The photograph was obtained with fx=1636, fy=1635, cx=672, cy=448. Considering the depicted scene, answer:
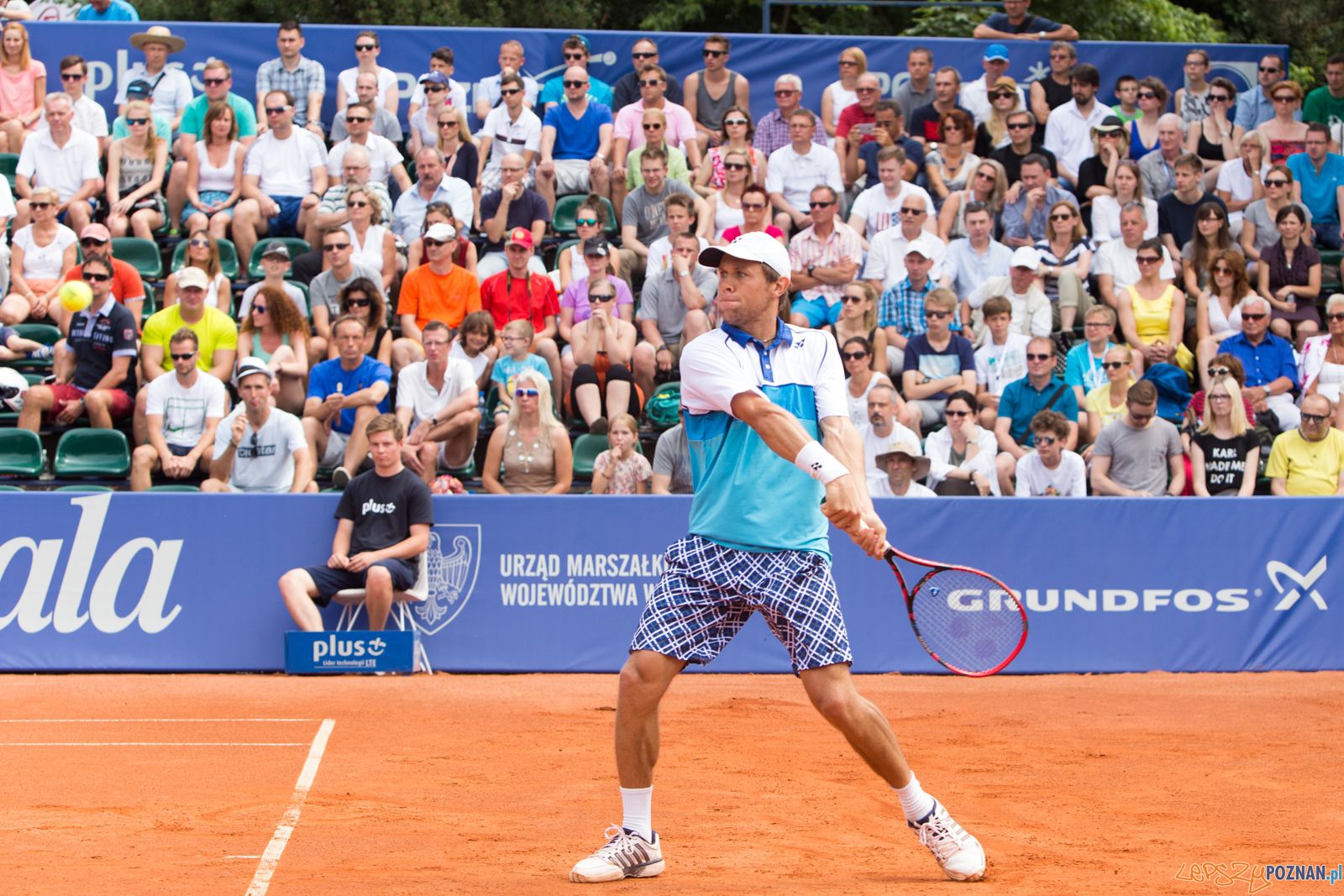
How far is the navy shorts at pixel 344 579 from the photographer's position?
35.6ft

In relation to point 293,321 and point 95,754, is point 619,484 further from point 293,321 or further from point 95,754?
point 95,754

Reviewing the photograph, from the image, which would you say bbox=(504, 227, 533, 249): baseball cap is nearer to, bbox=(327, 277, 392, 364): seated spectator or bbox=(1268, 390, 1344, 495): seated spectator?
bbox=(327, 277, 392, 364): seated spectator

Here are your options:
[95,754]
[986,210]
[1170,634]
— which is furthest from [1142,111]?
[95,754]

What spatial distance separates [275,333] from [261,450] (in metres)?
1.47

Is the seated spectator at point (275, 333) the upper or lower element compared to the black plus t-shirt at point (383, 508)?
upper

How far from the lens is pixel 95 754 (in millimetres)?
8086

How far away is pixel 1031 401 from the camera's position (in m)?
12.8

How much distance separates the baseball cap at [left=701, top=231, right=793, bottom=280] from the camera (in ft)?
18.0

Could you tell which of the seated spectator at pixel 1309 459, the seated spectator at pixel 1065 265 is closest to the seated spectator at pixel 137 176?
the seated spectator at pixel 1065 265

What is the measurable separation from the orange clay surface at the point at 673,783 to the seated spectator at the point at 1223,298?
4160 millimetres

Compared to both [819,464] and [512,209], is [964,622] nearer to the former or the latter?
[819,464]

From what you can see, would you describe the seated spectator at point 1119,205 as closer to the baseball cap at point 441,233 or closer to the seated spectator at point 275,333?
the baseball cap at point 441,233

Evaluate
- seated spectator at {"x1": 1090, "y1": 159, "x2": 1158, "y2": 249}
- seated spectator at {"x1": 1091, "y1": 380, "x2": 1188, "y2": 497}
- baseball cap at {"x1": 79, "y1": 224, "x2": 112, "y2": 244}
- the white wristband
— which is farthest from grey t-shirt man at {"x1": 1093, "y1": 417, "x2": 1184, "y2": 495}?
baseball cap at {"x1": 79, "y1": 224, "x2": 112, "y2": 244}

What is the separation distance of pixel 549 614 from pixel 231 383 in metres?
3.69
